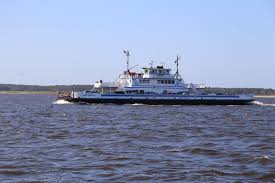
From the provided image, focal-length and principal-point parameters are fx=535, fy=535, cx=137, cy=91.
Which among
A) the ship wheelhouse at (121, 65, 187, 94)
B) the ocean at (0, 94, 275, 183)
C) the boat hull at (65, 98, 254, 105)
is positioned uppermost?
the ship wheelhouse at (121, 65, 187, 94)

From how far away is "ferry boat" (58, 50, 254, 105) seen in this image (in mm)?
77125

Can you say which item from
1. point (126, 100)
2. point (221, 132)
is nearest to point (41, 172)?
point (221, 132)

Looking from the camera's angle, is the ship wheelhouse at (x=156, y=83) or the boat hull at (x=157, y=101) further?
the ship wheelhouse at (x=156, y=83)

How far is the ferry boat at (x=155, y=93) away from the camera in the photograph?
7712 centimetres

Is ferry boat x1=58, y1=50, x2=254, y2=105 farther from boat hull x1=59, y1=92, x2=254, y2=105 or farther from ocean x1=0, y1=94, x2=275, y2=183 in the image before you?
ocean x1=0, y1=94, x2=275, y2=183

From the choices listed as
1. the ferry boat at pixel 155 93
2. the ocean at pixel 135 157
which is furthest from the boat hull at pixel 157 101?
the ocean at pixel 135 157

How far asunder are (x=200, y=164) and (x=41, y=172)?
6331 mm

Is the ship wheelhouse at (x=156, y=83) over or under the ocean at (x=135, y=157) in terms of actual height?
over

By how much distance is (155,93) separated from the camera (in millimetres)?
78812

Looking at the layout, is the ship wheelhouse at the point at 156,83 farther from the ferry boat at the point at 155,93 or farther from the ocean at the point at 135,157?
the ocean at the point at 135,157

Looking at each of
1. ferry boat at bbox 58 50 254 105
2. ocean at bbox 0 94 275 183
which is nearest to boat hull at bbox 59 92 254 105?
ferry boat at bbox 58 50 254 105

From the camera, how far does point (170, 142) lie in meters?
28.9

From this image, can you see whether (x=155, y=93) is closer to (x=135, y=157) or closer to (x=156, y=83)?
(x=156, y=83)

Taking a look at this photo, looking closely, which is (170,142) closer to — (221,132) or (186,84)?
(221,132)
